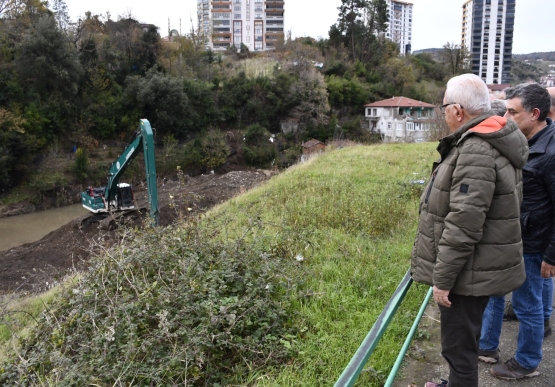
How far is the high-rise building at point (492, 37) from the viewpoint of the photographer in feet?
232

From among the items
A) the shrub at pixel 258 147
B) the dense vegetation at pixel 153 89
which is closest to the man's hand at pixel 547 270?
the dense vegetation at pixel 153 89

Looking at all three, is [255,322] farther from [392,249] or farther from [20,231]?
[20,231]

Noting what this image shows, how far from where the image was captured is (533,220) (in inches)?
108

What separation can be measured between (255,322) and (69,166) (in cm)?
2536

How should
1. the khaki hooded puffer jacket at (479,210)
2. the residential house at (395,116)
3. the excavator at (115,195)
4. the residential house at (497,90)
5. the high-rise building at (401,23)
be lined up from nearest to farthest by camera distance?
the khaki hooded puffer jacket at (479,210)
the residential house at (497,90)
the excavator at (115,195)
the residential house at (395,116)
the high-rise building at (401,23)

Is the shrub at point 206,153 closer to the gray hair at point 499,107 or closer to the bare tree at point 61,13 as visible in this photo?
the bare tree at point 61,13

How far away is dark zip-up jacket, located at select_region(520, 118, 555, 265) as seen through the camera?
2684 millimetres

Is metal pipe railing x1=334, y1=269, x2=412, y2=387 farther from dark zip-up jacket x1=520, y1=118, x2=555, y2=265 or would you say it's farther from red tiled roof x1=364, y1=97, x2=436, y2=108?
red tiled roof x1=364, y1=97, x2=436, y2=108

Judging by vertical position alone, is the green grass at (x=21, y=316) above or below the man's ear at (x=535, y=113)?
below

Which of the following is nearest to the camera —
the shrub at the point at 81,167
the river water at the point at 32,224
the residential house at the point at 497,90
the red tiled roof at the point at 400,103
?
the residential house at the point at 497,90

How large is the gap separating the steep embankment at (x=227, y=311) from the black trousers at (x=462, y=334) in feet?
2.26

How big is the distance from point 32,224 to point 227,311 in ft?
67.8

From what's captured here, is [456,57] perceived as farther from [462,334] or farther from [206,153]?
[462,334]

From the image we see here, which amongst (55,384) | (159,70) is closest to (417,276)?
(55,384)
